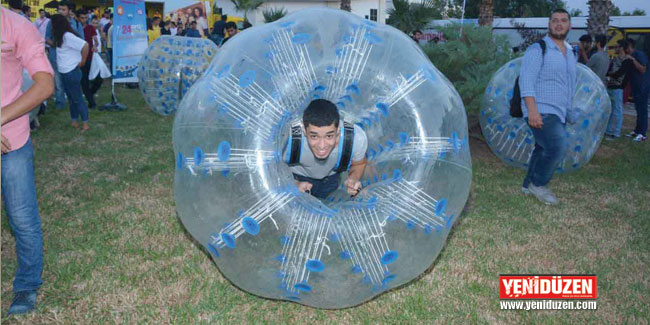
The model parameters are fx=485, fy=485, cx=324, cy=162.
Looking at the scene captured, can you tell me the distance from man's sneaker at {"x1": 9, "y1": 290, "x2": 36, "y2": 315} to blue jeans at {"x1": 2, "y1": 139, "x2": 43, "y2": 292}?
0.03 metres

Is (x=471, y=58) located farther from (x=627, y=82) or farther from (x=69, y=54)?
(x=69, y=54)

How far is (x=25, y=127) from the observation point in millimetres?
2771

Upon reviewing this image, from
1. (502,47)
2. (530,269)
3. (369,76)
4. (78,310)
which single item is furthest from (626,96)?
(78,310)

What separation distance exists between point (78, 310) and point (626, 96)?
1610 cm

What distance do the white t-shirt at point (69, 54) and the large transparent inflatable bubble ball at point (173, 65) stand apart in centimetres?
120

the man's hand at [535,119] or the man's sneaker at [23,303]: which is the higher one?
the man's hand at [535,119]

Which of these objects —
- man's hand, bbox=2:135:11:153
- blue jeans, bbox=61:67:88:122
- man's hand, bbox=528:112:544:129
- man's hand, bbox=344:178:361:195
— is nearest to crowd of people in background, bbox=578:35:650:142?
man's hand, bbox=528:112:544:129

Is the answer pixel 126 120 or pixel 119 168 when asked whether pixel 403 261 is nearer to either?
pixel 119 168

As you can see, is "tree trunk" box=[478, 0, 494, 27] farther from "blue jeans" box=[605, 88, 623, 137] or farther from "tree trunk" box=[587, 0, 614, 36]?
"blue jeans" box=[605, 88, 623, 137]

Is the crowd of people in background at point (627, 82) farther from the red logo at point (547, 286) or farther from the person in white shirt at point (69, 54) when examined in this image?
the person in white shirt at point (69, 54)

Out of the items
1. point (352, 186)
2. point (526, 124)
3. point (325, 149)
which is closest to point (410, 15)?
point (526, 124)

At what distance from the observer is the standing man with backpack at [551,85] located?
4.79 metres

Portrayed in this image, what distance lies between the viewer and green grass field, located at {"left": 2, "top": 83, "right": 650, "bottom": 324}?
315cm

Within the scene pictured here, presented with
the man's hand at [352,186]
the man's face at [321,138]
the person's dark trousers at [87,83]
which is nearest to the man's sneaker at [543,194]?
the man's hand at [352,186]
